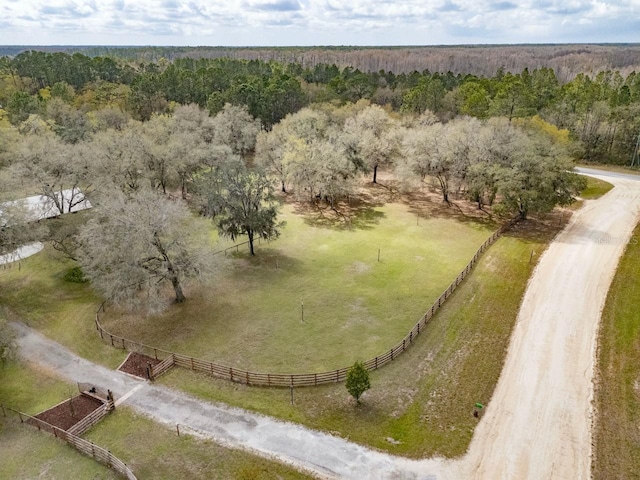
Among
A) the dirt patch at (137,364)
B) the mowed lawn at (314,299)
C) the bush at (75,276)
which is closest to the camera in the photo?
the dirt patch at (137,364)

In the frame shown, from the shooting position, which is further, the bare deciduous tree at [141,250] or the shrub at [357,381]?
the bare deciduous tree at [141,250]

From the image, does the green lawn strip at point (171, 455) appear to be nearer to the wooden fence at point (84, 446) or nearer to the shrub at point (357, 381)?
the wooden fence at point (84, 446)

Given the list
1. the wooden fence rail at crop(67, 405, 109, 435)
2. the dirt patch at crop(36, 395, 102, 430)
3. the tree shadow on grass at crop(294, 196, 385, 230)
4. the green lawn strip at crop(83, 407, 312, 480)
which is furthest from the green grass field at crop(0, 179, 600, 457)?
the wooden fence rail at crop(67, 405, 109, 435)

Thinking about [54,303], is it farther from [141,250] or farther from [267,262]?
[267,262]

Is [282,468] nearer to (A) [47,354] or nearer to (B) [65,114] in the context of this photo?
(A) [47,354]

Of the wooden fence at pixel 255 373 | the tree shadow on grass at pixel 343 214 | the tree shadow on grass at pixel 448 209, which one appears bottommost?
the wooden fence at pixel 255 373

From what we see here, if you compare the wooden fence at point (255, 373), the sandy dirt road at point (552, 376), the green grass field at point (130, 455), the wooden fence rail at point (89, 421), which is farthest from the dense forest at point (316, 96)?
the green grass field at point (130, 455)

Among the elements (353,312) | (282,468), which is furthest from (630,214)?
(282,468)
